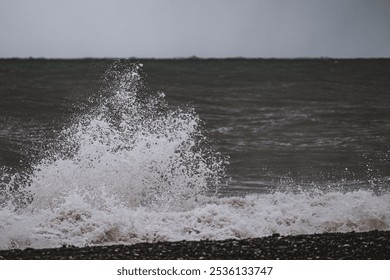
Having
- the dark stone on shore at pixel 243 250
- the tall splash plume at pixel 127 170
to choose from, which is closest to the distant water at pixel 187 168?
the tall splash plume at pixel 127 170

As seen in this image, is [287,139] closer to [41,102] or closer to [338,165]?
[338,165]

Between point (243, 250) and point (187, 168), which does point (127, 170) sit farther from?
point (243, 250)

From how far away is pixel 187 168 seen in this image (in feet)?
28.8

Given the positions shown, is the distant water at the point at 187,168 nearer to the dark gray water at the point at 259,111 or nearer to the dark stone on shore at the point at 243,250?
the dark gray water at the point at 259,111

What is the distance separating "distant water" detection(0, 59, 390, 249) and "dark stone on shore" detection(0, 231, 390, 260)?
2.97 ft

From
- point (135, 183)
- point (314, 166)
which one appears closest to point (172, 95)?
point (314, 166)

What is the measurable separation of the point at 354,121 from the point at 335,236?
387 inches

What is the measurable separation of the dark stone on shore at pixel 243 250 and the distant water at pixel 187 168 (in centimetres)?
90

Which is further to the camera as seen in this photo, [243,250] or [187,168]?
[187,168]

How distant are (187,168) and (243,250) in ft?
12.4

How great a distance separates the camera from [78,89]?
19.6 metres

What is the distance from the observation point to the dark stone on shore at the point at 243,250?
15.9 feet

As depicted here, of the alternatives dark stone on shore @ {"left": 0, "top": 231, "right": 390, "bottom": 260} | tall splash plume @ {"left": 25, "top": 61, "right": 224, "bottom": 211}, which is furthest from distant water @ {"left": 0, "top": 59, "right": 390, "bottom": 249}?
dark stone on shore @ {"left": 0, "top": 231, "right": 390, "bottom": 260}

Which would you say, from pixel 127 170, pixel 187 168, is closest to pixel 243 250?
pixel 127 170
